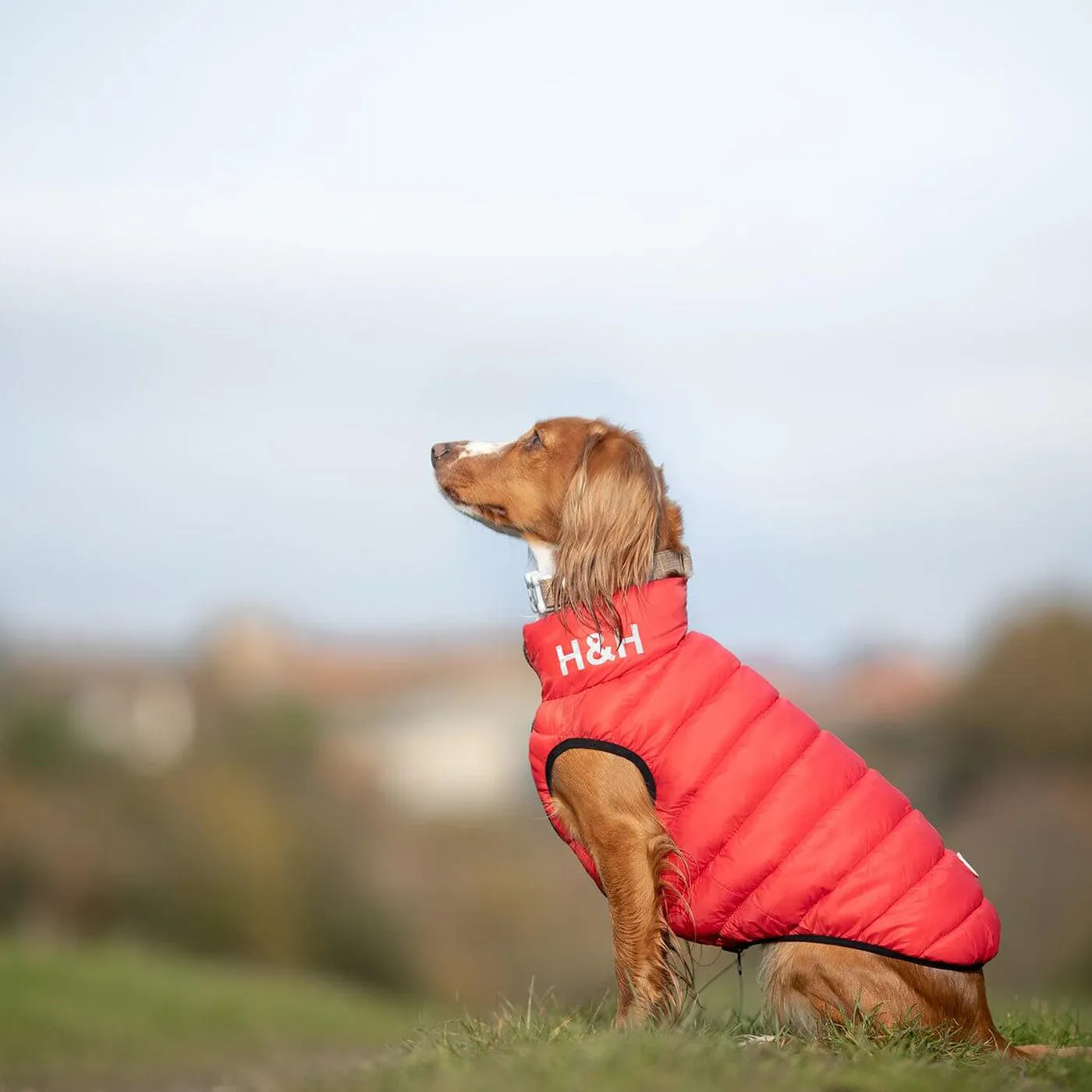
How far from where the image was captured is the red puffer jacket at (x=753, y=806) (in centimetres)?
448

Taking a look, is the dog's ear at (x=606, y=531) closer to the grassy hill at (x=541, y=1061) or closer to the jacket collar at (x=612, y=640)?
the jacket collar at (x=612, y=640)

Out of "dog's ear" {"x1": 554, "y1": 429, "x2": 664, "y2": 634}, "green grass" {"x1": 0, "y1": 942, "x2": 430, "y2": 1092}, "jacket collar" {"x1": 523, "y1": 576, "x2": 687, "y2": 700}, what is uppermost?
"dog's ear" {"x1": 554, "y1": 429, "x2": 664, "y2": 634}

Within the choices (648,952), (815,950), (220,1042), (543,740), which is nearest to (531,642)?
(543,740)

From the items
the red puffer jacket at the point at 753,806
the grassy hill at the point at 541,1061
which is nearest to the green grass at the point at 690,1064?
the grassy hill at the point at 541,1061

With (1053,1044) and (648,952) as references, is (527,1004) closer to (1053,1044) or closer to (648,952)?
(648,952)

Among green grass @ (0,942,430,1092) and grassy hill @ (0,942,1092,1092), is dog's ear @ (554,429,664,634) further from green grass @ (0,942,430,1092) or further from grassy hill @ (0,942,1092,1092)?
green grass @ (0,942,430,1092)

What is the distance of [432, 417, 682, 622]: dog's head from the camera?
4902mm

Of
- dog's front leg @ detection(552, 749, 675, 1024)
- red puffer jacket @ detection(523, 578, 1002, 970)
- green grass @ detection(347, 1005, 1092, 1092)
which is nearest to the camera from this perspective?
green grass @ detection(347, 1005, 1092, 1092)

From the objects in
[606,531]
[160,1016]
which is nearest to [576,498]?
[606,531]

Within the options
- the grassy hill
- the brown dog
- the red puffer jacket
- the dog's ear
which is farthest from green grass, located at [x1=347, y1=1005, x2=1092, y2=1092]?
the dog's ear

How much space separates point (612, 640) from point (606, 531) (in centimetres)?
46

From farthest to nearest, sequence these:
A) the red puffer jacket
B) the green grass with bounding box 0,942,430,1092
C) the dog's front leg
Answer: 1. the green grass with bounding box 0,942,430,1092
2. the dog's front leg
3. the red puffer jacket

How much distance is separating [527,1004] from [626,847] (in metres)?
0.90

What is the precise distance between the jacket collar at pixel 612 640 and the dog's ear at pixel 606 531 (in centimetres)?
5
